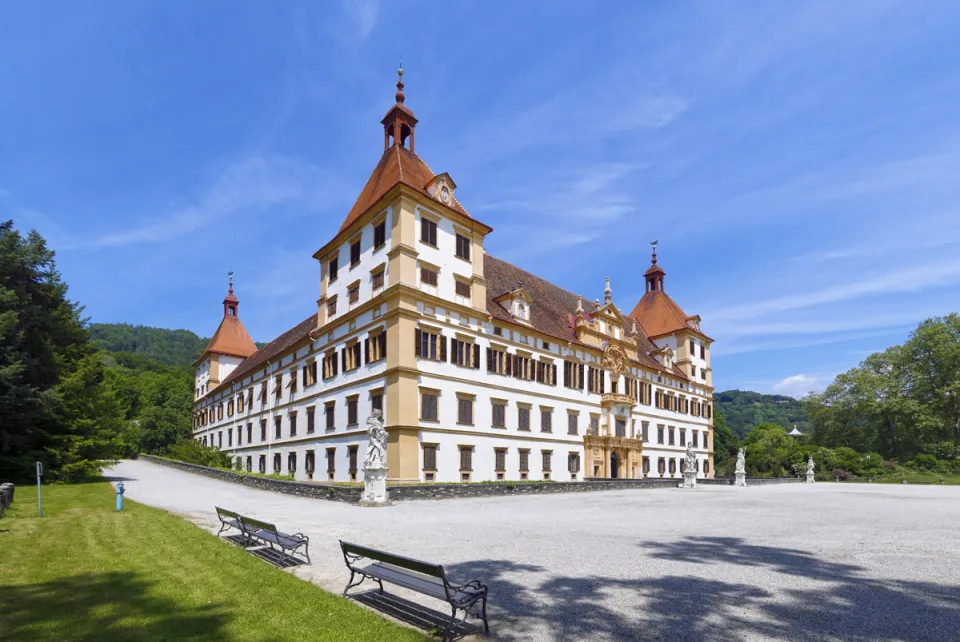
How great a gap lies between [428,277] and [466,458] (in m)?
10.2

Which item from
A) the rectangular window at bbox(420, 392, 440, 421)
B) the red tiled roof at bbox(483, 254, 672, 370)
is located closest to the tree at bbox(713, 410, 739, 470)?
the red tiled roof at bbox(483, 254, 672, 370)

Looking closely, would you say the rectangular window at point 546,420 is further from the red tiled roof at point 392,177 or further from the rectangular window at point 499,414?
the red tiled roof at point 392,177

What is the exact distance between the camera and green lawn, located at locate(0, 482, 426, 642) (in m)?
6.09

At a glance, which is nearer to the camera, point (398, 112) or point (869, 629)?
point (869, 629)

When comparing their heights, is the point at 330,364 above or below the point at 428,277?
below

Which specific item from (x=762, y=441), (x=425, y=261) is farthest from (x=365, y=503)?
(x=762, y=441)

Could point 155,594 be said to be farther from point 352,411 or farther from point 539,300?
point 539,300

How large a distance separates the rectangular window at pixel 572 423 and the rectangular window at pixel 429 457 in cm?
1237

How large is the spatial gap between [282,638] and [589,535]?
28.0ft

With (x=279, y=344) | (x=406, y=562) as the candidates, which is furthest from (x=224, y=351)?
(x=406, y=562)

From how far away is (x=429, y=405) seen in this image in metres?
29.9

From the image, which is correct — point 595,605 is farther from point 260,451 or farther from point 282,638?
point 260,451

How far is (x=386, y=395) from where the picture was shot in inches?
1147

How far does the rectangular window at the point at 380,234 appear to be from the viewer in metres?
31.3
